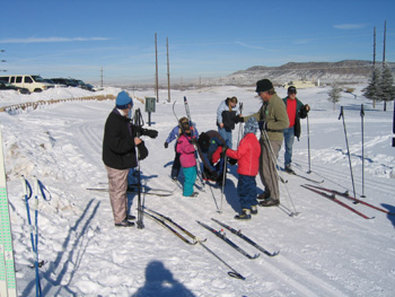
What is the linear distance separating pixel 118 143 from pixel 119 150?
11 centimetres

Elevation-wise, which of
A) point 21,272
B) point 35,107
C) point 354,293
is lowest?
point 354,293

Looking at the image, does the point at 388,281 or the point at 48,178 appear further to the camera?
the point at 48,178

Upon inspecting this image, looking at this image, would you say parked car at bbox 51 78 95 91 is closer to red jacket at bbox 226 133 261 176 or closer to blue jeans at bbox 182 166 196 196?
blue jeans at bbox 182 166 196 196

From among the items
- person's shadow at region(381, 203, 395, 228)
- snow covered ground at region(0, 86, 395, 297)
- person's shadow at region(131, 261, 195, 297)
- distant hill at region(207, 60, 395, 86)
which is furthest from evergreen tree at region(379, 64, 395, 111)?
distant hill at region(207, 60, 395, 86)

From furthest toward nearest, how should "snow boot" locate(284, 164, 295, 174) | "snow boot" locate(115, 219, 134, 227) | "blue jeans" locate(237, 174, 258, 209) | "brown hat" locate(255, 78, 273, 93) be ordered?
"snow boot" locate(284, 164, 295, 174)
"brown hat" locate(255, 78, 273, 93)
"blue jeans" locate(237, 174, 258, 209)
"snow boot" locate(115, 219, 134, 227)

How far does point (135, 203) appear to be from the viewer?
267 inches

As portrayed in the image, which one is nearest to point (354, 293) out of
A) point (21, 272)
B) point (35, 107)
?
point (21, 272)

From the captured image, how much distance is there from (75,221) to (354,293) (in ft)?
13.6

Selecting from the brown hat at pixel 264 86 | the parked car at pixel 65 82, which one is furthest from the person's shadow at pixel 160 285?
the parked car at pixel 65 82

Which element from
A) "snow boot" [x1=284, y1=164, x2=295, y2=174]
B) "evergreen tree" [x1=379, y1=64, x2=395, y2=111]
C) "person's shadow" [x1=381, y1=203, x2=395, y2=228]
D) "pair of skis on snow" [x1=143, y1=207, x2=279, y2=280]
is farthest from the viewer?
"evergreen tree" [x1=379, y1=64, x2=395, y2=111]

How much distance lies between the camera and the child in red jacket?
5.71 metres

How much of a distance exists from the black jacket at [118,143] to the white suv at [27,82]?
29420 mm

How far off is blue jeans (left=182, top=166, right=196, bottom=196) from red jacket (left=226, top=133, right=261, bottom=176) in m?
1.52

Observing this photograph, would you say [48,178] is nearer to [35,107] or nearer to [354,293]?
[354,293]
